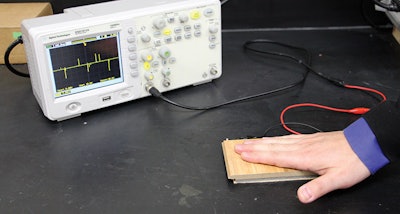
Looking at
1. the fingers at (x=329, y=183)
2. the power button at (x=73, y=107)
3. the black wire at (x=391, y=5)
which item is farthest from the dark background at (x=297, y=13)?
the fingers at (x=329, y=183)

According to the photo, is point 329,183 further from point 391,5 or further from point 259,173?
point 391,5

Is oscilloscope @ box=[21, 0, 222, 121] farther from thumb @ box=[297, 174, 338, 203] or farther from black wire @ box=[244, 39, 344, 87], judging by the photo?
thumb @ box=[297, 174, 338, 203]

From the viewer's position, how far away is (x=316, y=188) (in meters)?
0.82

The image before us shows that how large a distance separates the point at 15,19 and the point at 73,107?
39 centimetres

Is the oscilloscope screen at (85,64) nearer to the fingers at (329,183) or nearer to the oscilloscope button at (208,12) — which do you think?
the oscilloscope button at (208,12)

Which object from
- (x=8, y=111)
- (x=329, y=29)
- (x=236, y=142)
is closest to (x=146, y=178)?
(x=236, y=142)

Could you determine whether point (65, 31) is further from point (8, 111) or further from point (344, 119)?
point (344, 119)

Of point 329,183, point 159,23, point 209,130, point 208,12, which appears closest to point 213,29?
point 208,12

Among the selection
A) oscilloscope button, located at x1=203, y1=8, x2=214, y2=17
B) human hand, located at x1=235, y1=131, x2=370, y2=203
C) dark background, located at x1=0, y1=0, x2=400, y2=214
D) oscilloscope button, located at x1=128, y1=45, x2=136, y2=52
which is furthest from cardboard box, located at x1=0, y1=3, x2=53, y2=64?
human hand, located at x1=235, y1=131, x2=370, y2=203

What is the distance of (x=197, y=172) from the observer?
2.99ft

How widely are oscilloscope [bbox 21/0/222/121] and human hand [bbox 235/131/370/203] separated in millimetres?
304

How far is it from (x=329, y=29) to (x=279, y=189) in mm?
800

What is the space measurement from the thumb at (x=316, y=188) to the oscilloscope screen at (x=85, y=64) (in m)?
0.49

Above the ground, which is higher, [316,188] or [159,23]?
[159,23]
